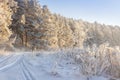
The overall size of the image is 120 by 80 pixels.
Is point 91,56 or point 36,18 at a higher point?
point 36,18

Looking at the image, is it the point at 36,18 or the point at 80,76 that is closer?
the point at 80,76

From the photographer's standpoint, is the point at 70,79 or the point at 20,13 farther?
the point at 20,13

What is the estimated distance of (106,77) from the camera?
395 inches

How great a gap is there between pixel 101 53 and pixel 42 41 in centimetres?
3625

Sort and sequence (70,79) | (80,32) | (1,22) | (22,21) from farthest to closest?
(80,32), (22,21), (1,22), (70,79)

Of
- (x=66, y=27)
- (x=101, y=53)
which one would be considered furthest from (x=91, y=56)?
(x=66, y=27)

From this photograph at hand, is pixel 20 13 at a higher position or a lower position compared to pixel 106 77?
higher

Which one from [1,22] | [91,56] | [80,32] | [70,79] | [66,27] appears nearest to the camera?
[70,79]

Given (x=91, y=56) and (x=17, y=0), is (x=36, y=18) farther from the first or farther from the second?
(x=91, y=56)

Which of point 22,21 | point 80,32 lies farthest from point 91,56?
point 80,32

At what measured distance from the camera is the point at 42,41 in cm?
4709

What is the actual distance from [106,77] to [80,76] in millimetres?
969

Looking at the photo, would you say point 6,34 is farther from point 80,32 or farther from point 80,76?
point 80,32

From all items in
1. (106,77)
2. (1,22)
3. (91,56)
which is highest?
(1,22)
